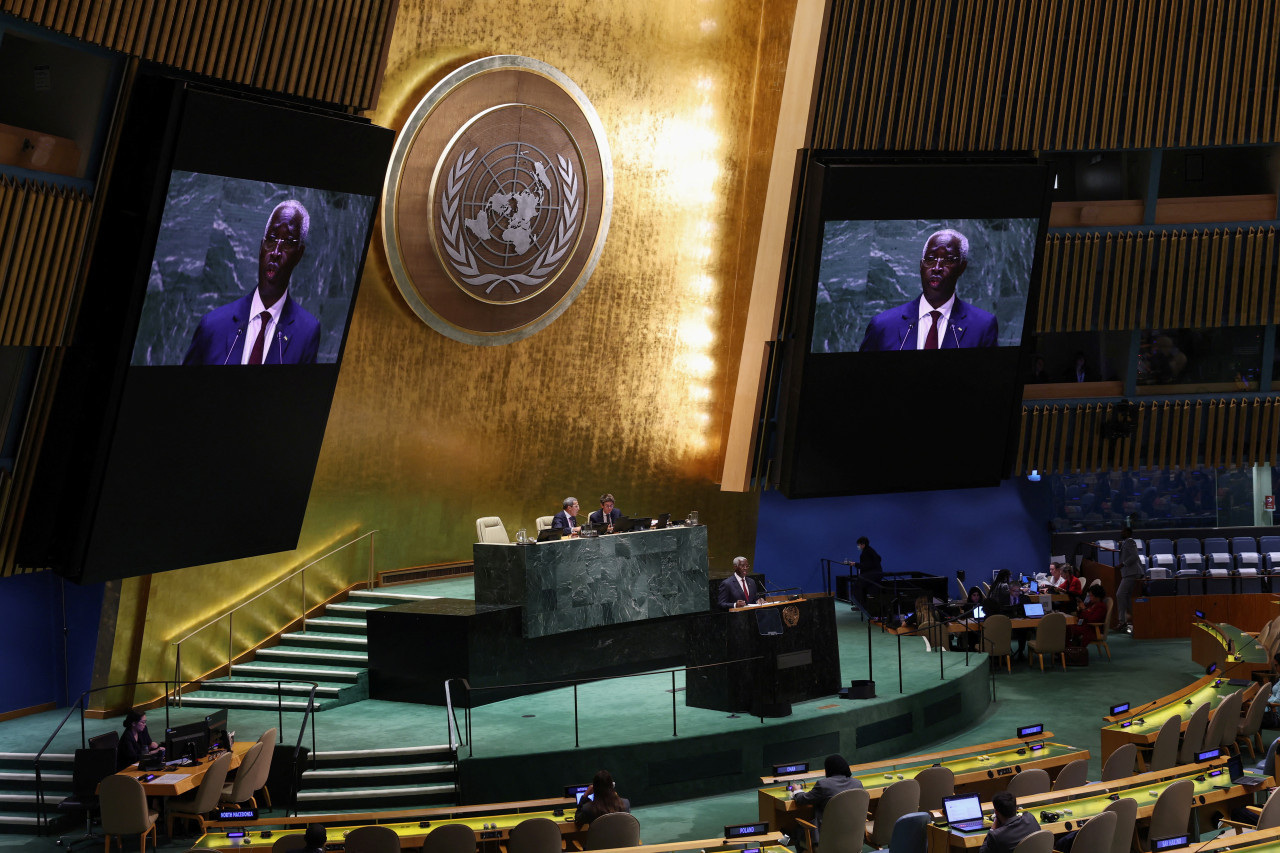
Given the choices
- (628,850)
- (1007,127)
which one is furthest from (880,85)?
(628,850)

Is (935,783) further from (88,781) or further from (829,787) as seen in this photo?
(88,781)

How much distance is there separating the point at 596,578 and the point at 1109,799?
5528mm

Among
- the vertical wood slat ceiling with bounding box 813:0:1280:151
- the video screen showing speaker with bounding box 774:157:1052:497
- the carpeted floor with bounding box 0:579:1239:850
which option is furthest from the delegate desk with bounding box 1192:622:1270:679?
the vertical wood slat ceiling with bounding box 813:0:1280:151

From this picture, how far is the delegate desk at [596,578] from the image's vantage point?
41.9 ft

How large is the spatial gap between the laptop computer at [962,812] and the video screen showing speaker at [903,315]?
7574 mm

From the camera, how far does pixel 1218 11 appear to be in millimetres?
16109

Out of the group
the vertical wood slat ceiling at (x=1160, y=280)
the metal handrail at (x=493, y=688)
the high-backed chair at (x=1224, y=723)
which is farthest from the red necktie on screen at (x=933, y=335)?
the high-backed chair at (x=1224, y=723)

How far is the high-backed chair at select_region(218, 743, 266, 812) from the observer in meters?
10.4

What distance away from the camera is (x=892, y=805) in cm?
925

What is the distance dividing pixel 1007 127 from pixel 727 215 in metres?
3.47

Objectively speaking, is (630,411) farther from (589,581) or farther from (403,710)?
(403,710)

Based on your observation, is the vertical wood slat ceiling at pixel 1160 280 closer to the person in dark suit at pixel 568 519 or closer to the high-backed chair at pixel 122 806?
the person in dark suit at pixel 568 519

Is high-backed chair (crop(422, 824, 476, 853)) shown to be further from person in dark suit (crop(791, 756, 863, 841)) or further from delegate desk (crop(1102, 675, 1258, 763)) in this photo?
delegate desk (crop(1102, 675, 1258, 763))

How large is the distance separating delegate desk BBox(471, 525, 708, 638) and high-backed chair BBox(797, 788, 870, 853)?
174 inches
